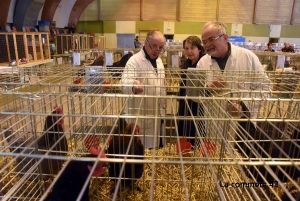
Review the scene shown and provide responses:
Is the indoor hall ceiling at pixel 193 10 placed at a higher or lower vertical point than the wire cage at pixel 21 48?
higher

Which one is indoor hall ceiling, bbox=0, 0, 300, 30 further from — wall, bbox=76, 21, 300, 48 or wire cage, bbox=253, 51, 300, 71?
wire cage, bbox=253, 51, 300, 71

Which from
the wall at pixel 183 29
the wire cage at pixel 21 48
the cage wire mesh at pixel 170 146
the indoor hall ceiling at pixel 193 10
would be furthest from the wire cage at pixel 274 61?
the indoor hall ceiling at pixel 193 10

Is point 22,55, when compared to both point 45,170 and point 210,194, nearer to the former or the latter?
point 45,170

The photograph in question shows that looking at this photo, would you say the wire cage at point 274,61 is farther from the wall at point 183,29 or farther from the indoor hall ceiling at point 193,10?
the indoor hall ceiling at point 193,10

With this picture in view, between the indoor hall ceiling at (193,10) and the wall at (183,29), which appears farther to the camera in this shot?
the wall at (183,29)

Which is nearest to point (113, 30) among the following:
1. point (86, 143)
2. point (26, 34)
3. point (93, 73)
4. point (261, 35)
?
point (26, 34)

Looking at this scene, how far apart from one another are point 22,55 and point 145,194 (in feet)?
9.44

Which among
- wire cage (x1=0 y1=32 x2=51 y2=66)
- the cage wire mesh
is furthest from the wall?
the cage wire mesh

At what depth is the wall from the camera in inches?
277

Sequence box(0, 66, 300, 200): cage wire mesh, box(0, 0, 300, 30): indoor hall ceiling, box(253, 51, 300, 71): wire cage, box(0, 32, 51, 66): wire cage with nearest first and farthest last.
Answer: box(0, 66, 300, 200): cage wire mesh < box(0, 32, 51, 66): wire cage < box(253, 51, 300, 71): wire cage < box(0, 0, 300, 30): indoor hall ceiling

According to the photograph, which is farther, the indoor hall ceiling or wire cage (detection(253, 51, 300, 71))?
the indoor hall ceiling

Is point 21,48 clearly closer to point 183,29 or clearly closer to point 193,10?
point 183,29

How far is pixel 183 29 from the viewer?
278 inches

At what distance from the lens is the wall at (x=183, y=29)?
703 centimetres
